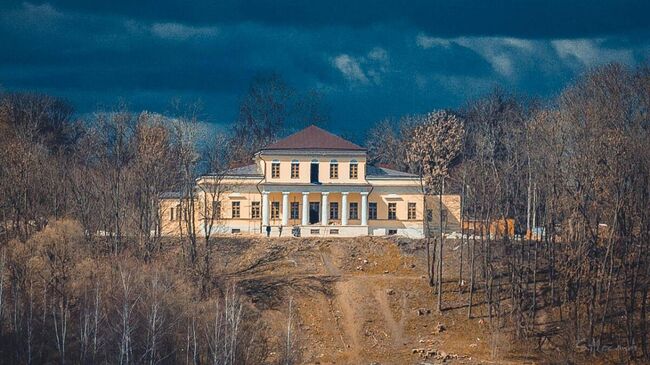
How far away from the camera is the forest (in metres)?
53.8

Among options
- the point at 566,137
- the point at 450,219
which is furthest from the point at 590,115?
the point at 450,219

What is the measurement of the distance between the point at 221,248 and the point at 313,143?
1200cm

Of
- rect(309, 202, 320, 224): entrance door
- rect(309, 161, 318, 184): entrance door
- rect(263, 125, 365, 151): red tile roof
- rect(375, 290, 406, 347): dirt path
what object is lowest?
rect(375, 290, 406, 347): dirt path

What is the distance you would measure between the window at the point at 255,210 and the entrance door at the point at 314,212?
362 cm

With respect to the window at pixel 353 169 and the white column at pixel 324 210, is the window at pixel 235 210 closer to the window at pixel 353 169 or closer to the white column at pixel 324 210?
the white column at pixel 324 210

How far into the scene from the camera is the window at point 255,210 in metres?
81.6

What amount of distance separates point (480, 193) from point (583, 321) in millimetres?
11219

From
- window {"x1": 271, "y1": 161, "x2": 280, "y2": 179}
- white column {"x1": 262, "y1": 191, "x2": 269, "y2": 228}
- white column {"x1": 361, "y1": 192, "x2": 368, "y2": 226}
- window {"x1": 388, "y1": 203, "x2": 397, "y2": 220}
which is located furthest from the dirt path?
window {"x1": 271, "y1": 161, "x2": 280, "y2": 179}

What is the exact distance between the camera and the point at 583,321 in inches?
2443

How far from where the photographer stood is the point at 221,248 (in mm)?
75062

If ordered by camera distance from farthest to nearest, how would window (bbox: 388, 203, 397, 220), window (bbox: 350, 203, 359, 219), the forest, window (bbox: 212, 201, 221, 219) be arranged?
window (bbox: 388, 203, 397, 220) < window (bbox: 350, 203, 359, 219) < window (bbox: 212, 201, 221, 219) < the forest

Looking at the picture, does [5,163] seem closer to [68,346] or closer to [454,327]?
[68,346]

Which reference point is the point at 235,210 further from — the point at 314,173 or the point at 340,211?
the point at 340,211

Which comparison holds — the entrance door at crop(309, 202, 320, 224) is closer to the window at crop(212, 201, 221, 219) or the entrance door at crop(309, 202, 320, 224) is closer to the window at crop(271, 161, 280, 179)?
the window at crop(271, 161, 280, 179)
